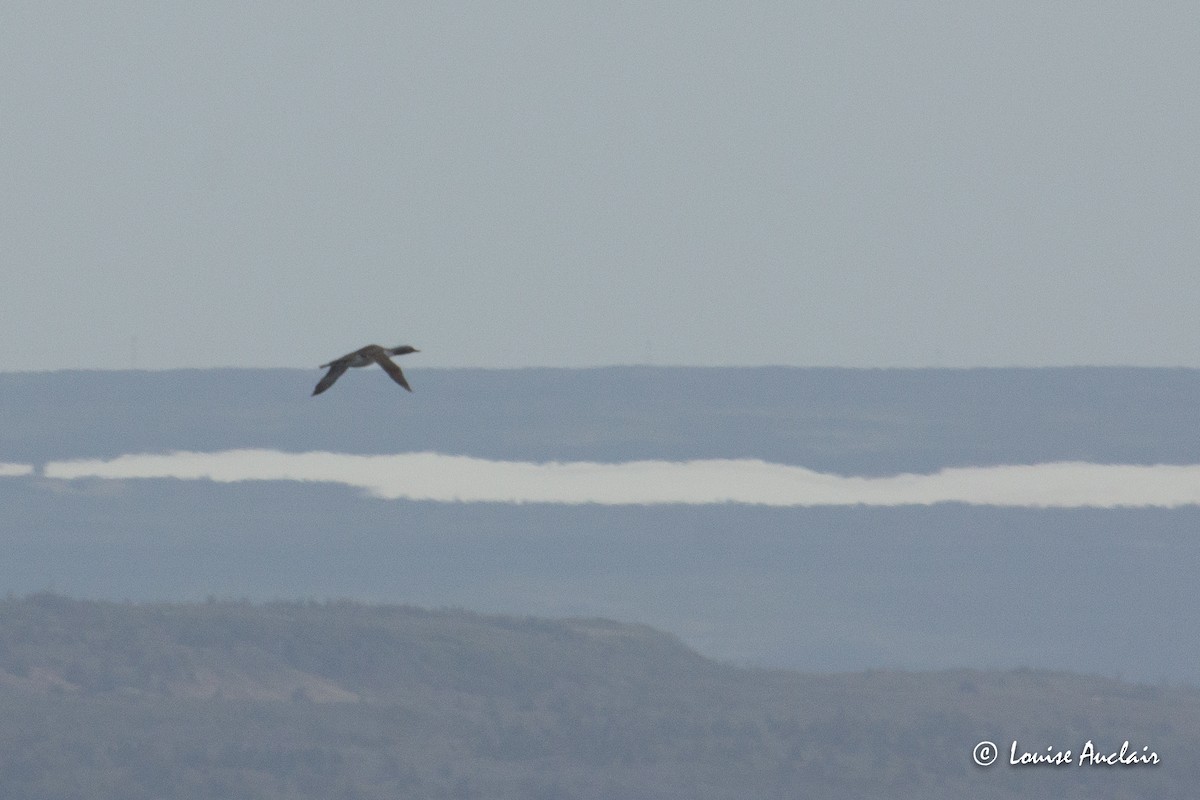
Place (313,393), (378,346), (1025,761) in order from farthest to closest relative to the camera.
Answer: (1025,761), (378,346), (313,393)

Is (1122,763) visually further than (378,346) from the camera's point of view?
Yes

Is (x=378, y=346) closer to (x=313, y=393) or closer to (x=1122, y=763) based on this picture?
(x=313, y=393)

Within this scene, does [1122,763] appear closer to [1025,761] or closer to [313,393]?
[1025,761]

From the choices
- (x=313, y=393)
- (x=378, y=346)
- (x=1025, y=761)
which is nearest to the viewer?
(x=313, y=393)

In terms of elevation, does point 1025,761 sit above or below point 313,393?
above

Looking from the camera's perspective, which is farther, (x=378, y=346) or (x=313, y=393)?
(x=378, y=346)

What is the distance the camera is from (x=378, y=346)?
2153 inches

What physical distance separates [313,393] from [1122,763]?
490ft

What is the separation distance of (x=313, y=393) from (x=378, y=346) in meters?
4.24

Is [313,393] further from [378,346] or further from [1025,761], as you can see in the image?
[1025,761]

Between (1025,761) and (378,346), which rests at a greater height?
(1025,761)

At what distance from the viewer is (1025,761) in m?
184

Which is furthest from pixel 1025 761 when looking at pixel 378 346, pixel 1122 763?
pixel 378 346

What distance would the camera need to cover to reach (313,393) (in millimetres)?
50812
